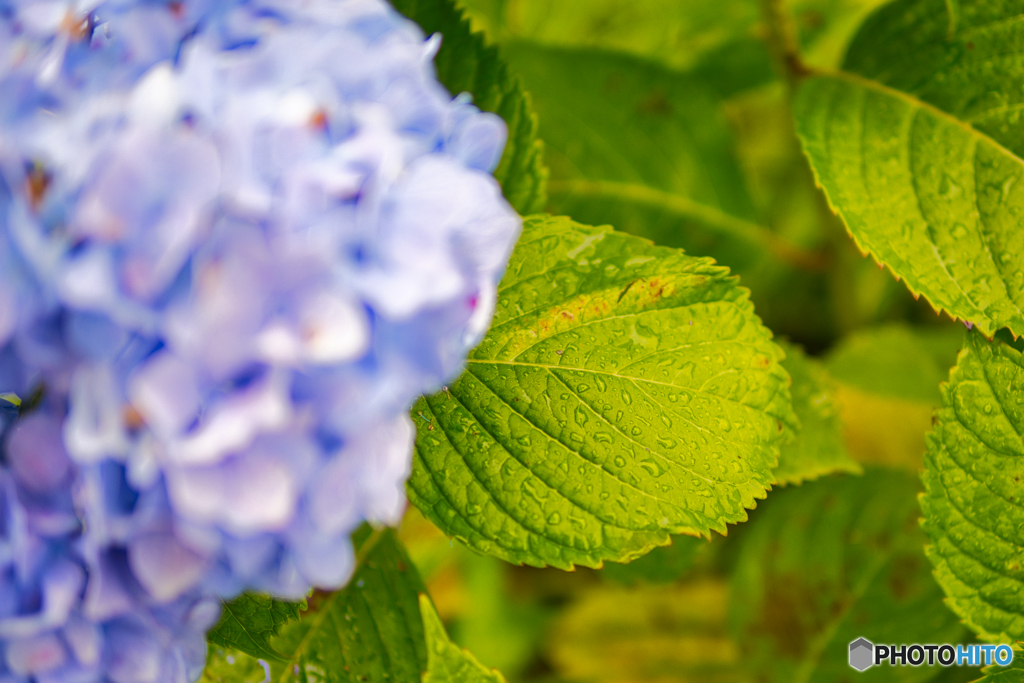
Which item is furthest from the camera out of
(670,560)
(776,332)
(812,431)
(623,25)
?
(776,332)

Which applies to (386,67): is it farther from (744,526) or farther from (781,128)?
(781,128)

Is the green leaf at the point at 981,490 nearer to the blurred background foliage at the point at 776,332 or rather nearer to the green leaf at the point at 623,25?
the blurred background foliage at the point at 776,332

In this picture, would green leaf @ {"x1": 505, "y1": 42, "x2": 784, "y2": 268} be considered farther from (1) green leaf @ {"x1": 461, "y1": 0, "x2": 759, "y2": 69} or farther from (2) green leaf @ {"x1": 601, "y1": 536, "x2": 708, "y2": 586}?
(2) green leaf @ {"x1": 601, "y1": 536, "x2": 708, "y2": 586}

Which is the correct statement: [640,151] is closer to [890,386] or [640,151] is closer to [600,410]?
[890,386]

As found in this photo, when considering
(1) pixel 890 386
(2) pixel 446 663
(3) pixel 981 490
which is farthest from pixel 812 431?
(2) pixel 446 663

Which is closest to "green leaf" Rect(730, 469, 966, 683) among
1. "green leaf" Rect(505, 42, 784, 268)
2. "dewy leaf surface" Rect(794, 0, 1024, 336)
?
"green leaf" Rect(505, 42, 784, 268)

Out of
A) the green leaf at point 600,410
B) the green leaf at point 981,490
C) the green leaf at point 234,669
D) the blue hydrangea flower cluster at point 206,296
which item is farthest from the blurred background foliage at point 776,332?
the blue hydrangea flower cluster at point 206,296
